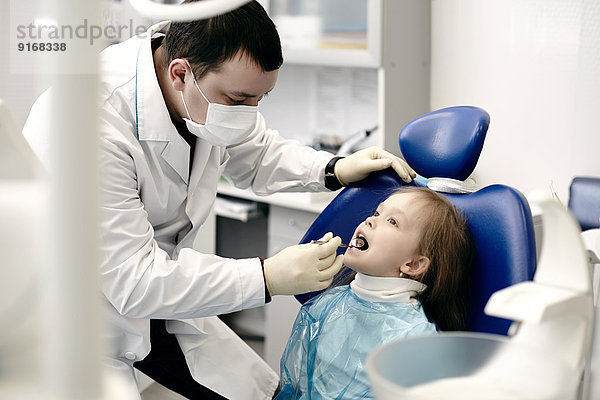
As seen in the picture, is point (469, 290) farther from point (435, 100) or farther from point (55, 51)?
point (435, 100)

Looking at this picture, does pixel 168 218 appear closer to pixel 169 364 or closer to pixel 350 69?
pixel 169 364

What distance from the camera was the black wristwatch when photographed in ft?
5.64

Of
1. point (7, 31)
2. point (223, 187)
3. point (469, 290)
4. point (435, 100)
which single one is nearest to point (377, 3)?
point (435, 100)

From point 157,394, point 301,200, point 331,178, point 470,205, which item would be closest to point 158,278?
point 331,178

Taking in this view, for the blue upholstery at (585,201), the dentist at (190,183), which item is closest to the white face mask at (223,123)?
the dentist at (190,183)

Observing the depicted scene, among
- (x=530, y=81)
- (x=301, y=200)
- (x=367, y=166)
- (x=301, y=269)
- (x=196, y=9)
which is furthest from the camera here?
(x=301, y=200)

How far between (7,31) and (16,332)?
6.91 feet

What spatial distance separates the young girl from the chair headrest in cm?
7

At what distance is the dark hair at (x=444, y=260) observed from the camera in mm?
1397

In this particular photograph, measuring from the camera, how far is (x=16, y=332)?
46 centimetres

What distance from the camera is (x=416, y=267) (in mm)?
1513

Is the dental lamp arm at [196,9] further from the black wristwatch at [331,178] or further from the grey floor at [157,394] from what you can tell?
the grey floor at [157,394]

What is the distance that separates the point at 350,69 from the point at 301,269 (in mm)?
1978

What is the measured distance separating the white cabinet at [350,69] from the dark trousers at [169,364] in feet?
4.30
